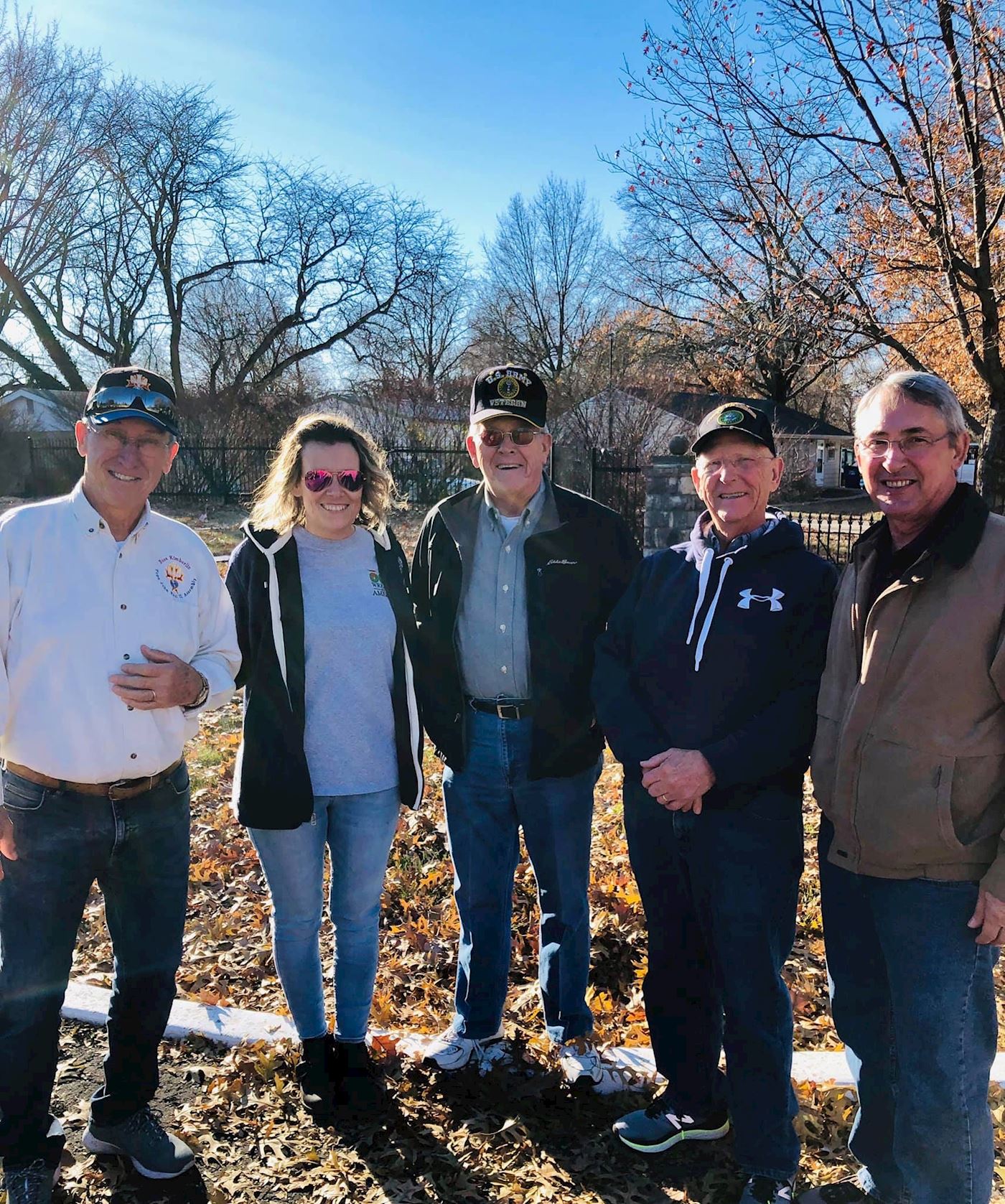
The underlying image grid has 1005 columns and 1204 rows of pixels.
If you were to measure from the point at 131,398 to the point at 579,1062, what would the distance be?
2.64 meters

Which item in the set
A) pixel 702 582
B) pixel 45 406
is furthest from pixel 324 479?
pixel 45 406

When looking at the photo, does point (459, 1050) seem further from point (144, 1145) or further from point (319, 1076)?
point (144, 1145)

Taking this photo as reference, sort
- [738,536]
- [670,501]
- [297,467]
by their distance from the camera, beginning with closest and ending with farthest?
Result: 1. [738,536]
2. [297,467]
3. [670,501]

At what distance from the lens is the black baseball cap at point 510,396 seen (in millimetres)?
3025

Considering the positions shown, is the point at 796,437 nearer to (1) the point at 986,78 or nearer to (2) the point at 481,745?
(1) the point at 986,78

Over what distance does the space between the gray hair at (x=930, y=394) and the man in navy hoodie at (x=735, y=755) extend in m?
0.41

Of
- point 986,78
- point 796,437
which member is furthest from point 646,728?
point 796,437

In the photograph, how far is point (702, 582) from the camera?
257 cm

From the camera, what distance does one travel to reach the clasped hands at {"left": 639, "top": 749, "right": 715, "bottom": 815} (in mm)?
2426

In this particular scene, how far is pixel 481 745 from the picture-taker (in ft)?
10.1

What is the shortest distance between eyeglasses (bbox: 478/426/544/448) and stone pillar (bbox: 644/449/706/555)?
677cm

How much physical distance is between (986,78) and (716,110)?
2.42m

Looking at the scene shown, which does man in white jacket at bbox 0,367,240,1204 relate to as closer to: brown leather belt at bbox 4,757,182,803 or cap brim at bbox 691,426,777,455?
brown leather belt at bbox 4,757,182,803

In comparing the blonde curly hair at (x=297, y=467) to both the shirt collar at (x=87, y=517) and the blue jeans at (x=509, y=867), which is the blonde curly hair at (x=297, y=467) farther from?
the blue jeans at (x=509, y=867)
